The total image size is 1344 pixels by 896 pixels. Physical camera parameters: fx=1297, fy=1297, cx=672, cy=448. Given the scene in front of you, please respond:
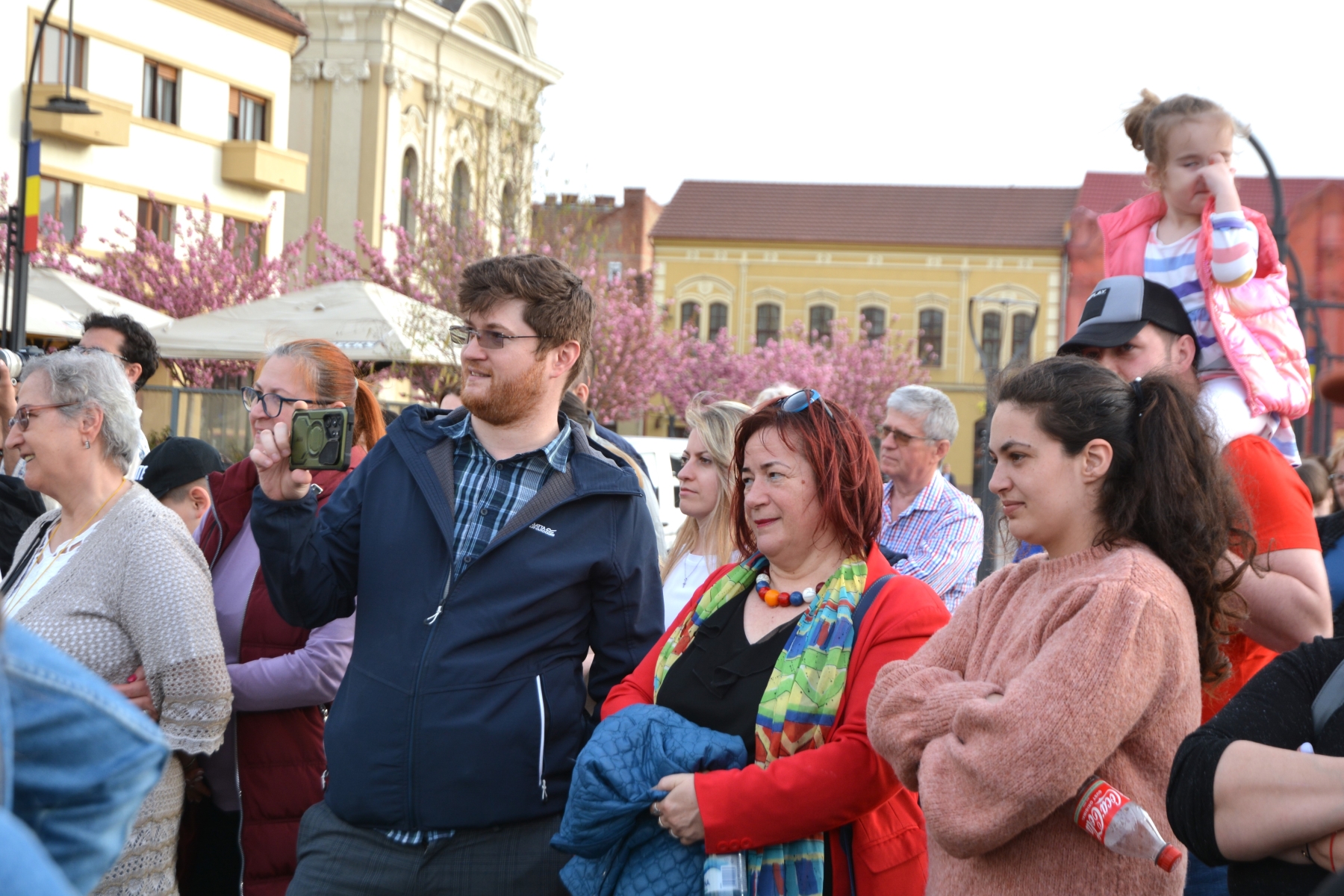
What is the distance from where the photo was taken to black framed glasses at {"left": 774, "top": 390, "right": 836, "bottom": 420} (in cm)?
341

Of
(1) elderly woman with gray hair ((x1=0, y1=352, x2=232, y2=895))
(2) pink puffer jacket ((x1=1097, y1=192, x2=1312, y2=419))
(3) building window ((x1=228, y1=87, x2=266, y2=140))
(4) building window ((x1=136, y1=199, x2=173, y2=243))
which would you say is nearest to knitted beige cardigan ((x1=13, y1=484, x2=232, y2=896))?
(1) elderly woman with gray hair ((x1=0, y1=352, x2=232, y2=895))

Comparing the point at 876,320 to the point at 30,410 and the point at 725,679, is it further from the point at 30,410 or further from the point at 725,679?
the point at 725,679

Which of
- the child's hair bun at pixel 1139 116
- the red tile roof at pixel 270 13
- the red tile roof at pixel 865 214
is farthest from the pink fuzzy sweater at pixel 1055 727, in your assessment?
the red tile roof at pixel 865 214

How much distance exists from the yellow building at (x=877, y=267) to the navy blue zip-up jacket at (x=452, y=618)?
49254mm

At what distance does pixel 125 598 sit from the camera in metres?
3.60

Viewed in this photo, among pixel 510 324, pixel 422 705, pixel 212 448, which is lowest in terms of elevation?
pixel 422 705

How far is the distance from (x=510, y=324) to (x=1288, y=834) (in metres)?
2.21

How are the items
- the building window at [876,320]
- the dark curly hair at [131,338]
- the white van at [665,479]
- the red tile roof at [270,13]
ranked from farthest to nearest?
the building window at [876,320], the red tile roof at [270,13], the white van at [665,479], the dark curly hair at [131,338]

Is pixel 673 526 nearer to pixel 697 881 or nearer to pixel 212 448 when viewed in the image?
pixel 212 448

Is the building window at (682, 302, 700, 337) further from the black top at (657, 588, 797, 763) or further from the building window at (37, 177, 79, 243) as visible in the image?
the black top at (657, 588, 797, 763)

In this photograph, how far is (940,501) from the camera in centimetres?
580

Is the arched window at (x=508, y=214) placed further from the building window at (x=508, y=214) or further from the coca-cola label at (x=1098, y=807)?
the coca-cola label at (x=1098, y=807)

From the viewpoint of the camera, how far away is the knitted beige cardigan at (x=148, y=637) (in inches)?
140

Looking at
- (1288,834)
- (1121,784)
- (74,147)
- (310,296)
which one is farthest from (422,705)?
(74,147)
